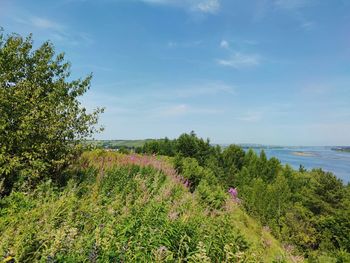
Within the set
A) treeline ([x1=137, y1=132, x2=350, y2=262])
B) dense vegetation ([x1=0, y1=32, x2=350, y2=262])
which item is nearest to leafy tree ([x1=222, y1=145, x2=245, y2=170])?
treeline ([x1=137, y1=132, x2=350, y2=262])

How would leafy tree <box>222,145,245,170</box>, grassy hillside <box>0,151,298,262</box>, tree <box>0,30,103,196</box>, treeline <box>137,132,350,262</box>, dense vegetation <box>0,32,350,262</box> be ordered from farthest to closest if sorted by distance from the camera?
1. leafy tree <box>222,145,245,170</box>
2. treeline <box>137,132,350,262</box>
3. tree <box>0,30,103,196</box>
4. dense vegetation <box>0,32,350,262</box>
5. grassy hillside <box>0,151,298,262</box>

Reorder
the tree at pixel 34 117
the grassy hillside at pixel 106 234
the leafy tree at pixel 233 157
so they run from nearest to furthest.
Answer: the grassy hillside at pixel 106 234 < the tree at pixel 34 117 < the leafy tree at pixel 233 157

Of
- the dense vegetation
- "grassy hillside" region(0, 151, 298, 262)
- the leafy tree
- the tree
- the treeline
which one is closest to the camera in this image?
"grassy hillside" region(0, 151, 298, 262)

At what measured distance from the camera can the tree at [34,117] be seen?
21.1 ft

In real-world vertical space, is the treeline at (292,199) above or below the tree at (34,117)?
below

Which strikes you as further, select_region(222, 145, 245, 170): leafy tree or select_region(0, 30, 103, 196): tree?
select_region(222, 145, 245, 170): leafy tree

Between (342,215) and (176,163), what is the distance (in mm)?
18126

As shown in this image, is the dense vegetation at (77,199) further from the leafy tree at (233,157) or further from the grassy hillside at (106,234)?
the leafy tree at (233,157)

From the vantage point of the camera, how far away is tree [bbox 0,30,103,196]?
21.1 ft

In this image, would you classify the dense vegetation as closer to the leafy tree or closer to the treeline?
the treeline

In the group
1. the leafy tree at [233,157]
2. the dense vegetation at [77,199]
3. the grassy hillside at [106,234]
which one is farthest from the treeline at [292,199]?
the grassy hillside at [106,234]

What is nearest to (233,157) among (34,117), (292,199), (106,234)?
(292,199)

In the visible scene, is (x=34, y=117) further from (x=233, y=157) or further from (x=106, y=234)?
(x=233, y=157)

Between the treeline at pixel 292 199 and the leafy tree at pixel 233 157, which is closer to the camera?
the treeline at pixel 292 199
